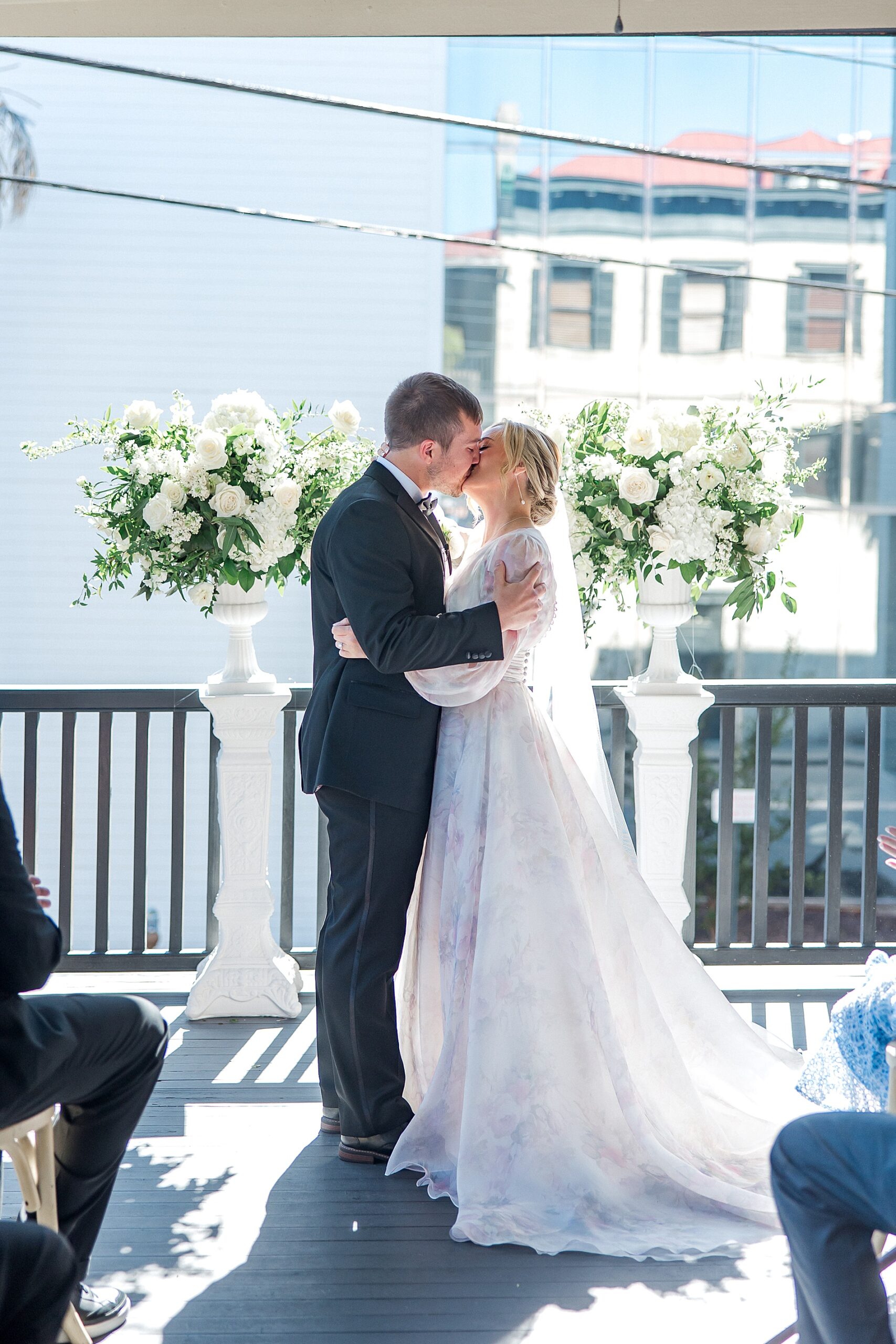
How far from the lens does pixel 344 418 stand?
332 cm

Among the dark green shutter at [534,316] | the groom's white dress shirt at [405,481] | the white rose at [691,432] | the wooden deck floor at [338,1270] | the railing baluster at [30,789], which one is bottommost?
the wooden deck floor at [338,1270]

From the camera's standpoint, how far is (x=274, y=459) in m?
3.27

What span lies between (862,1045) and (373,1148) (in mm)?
1074

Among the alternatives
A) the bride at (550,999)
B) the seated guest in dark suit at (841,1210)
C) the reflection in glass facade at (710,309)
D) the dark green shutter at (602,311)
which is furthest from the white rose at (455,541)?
the dark green shutter at (602,311)

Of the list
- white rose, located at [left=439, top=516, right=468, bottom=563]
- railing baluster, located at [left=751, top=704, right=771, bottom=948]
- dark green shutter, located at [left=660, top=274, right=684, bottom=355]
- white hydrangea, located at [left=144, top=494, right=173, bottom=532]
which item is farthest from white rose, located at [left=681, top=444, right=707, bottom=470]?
dark green shutter, located at [left=660, top=274, right=684, bottom=355]

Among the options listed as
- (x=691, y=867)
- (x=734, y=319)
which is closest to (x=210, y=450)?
(x=691, y=867)

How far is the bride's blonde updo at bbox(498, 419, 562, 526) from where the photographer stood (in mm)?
2670

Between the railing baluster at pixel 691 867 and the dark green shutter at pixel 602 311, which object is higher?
the dark green shutter at pixel 602 311

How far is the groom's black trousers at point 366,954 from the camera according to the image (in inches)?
103

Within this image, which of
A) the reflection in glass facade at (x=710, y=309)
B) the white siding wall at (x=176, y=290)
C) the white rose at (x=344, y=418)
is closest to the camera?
the white rose at (x=344, y=418)

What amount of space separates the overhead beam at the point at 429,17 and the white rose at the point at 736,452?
4.05 feet

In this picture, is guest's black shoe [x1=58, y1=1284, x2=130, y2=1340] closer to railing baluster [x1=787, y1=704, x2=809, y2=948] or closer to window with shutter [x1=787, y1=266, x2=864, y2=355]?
railing baluster [x1=787, y1=704, x2=809, y2=948]

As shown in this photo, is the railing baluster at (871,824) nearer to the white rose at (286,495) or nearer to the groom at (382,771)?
the groom at (382,771)

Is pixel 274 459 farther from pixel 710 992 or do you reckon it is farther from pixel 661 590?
pixel 710 992
